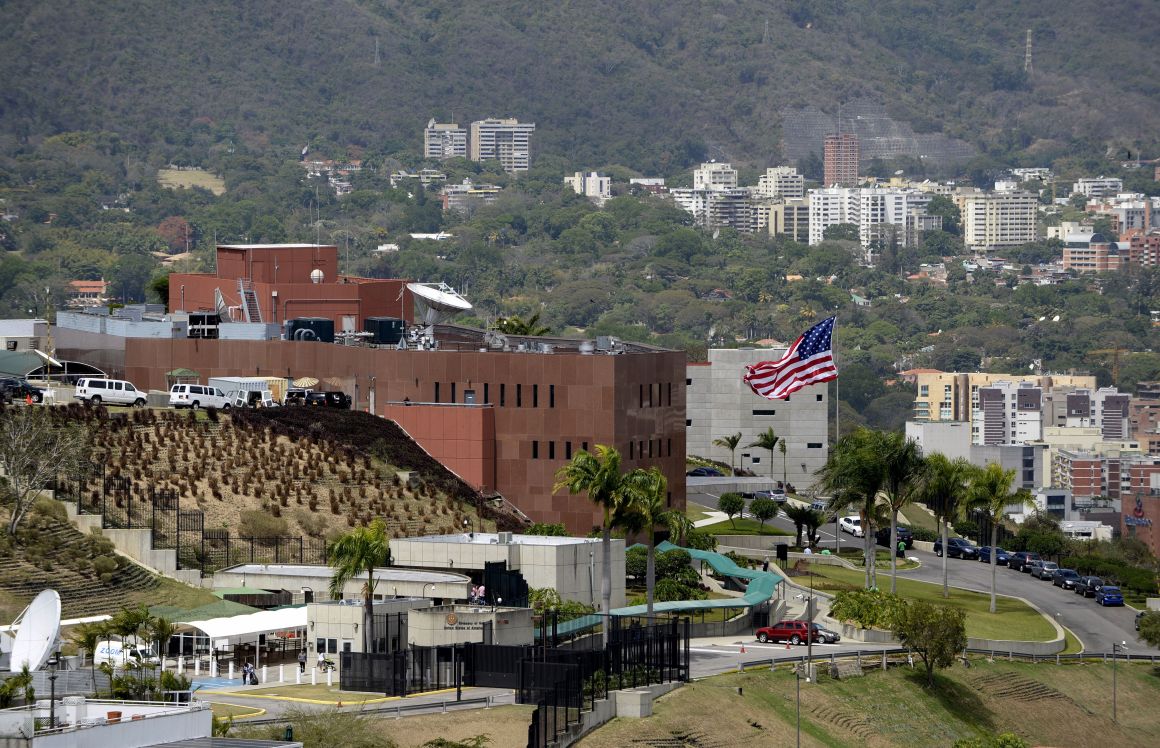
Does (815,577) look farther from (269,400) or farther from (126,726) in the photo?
(126,726)

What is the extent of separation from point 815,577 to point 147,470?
30763 mm

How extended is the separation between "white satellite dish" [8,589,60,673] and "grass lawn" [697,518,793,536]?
6866cm

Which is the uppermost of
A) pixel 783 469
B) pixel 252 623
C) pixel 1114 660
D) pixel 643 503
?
pixel 643 503

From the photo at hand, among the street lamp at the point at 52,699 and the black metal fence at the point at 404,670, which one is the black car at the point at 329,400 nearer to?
the black metal fence at the point at 404,670

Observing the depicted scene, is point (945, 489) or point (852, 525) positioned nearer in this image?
point (945, 489)

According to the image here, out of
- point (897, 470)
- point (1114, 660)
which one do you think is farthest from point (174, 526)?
point (1114, 660)

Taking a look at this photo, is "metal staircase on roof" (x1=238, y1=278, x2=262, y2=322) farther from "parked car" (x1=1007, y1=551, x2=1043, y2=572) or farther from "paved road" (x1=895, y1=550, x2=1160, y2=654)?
"parked car" (x1=1007, y1=551, x2=1043, y2=572)

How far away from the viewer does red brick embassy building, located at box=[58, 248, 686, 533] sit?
361 feet

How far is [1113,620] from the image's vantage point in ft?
360

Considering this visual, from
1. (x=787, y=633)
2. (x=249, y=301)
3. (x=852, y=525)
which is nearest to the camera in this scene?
(x=787, y=633)

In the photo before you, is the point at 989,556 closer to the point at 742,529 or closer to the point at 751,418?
the point at 742,529

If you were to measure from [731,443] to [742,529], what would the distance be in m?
42.4

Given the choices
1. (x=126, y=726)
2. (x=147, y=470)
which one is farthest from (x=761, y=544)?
(x=126, y=726)

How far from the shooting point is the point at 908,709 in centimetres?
8388
